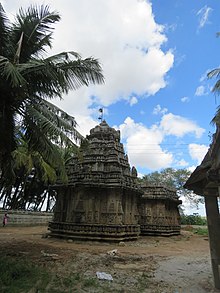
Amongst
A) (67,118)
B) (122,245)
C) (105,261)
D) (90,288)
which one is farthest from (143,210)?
(90,288)

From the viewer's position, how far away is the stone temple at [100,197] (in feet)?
53.3

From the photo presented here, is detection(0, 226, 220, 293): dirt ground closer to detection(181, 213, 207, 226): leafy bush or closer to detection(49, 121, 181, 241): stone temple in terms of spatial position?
detection(49, 121, 181, 241): stone temple

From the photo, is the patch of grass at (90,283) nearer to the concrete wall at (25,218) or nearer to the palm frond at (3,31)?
the palm frond at (3,31)

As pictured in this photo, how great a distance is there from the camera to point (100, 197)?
17.1 metres

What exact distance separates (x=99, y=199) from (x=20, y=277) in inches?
397

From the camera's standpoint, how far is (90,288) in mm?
6699

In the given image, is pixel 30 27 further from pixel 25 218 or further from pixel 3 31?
pixel 25 218

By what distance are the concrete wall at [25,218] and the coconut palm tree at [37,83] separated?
63.7ft

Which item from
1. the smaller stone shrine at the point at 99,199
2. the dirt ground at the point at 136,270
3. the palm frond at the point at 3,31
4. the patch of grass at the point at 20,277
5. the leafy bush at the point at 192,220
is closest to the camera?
the patch of grass at the point at 20,277

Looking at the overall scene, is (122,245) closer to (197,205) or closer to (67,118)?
(67,118)

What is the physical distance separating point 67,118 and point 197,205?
134 ft

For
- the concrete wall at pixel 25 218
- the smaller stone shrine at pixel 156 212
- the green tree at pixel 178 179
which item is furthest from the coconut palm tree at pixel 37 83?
the green tree at pixel 178 179

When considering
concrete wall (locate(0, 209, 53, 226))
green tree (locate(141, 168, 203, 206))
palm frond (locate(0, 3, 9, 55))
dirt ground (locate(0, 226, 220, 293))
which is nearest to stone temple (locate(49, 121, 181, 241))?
dirt ground (locate(0, 226, 220, 293))

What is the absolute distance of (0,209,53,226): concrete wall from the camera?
2707 cm
